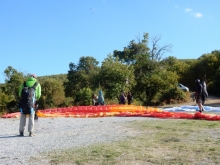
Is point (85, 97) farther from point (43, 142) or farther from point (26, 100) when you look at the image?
point (43, 142)

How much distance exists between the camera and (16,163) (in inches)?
222

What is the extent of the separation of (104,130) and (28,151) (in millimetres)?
3071

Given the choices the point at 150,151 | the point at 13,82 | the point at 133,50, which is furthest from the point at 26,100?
the point at 133,50

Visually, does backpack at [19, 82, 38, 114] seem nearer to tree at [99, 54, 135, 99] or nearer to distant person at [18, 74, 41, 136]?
distant person at [18, 74, 41, 136]

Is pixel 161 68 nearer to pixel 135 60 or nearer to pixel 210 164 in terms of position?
pixel 135 60

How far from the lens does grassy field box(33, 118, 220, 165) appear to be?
5.39 metres

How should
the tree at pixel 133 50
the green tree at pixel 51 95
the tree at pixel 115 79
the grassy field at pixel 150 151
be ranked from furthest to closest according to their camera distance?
1. the tree at pixel 133 50
2. the green tree at pixel 51 95
3. the tree at pixel 115 79
4. the grassy field at pixel 150 151

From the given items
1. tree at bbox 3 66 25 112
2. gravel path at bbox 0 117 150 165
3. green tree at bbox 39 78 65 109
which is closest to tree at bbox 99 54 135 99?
green tree at bbox 39 78 65 109

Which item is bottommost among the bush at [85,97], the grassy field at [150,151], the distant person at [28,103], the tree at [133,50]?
the grassy field at [150,151]

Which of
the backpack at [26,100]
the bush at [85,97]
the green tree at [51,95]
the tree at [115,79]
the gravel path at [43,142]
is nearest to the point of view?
the gravel path at [43,142]

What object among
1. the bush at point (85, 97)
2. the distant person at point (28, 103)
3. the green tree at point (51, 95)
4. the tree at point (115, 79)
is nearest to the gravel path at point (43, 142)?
the distant person at point (28, 103)

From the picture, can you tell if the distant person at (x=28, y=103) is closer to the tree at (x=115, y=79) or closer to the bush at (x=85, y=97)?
the bush at (x=85, y=97)

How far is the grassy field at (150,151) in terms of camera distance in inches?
212

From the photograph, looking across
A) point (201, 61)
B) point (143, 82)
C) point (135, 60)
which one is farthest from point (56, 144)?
point (201, 61)
